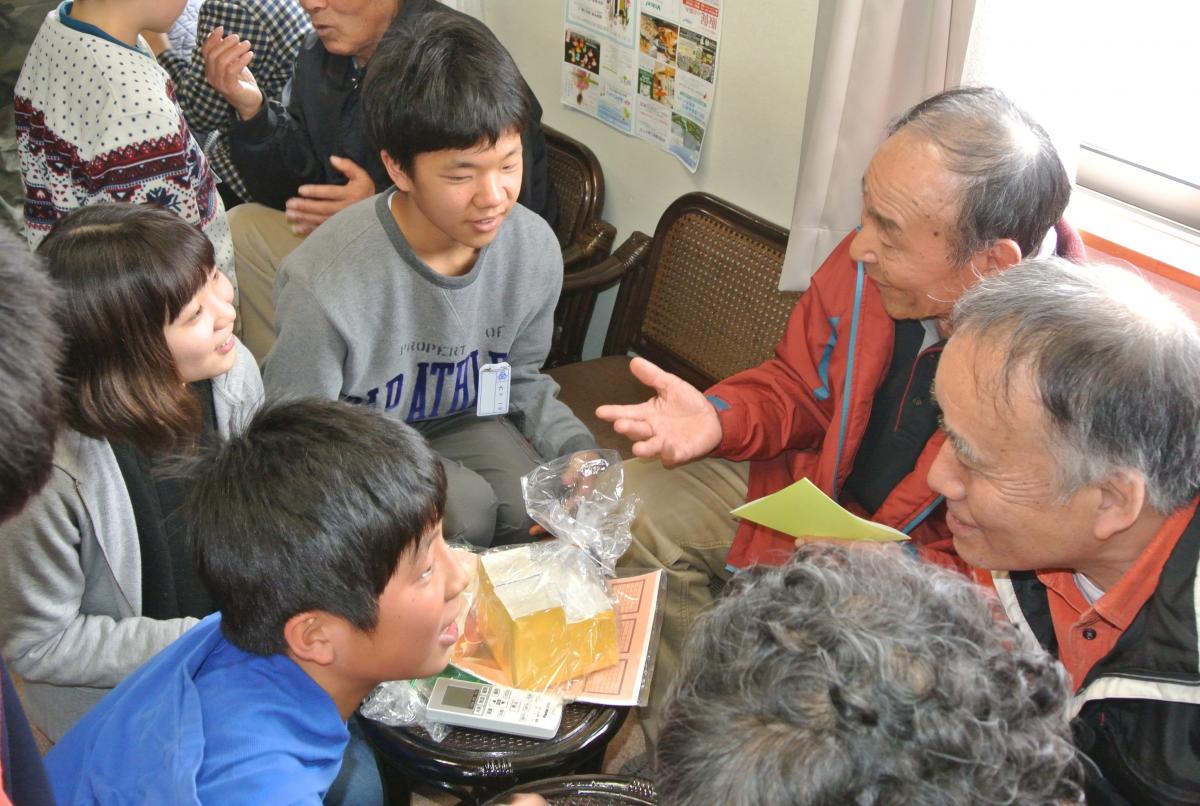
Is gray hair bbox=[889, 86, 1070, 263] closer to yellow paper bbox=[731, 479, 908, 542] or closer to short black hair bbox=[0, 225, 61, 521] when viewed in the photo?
yellow paper bbox=[731, 479, 908, 542]

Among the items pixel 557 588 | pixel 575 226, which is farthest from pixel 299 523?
pixel 575 226

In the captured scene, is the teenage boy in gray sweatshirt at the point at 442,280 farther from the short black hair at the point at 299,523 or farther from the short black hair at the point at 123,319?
the short black hair at the point at 299,523

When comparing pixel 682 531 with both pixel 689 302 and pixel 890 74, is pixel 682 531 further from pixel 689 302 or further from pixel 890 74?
pixel 890 74

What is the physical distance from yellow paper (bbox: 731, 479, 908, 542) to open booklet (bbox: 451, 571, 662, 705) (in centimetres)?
23

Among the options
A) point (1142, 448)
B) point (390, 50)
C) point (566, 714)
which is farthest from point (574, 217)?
point (1142, 448)

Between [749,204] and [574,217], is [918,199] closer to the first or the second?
[749,204]

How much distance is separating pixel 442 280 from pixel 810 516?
3.08 ft

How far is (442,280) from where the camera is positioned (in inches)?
84.9

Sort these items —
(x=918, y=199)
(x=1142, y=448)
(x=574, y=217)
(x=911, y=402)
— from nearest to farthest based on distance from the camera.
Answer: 1. (x=1142, y=448)
2. (x=918, y=199)
3. (x=911, y=402)
4. (x=574, y=217)

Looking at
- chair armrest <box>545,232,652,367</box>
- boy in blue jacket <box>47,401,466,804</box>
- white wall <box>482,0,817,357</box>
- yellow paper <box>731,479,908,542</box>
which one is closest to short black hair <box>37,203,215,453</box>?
boy in blue jacket <box>47,401,466,804</box>

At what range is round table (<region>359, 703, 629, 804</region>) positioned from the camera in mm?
1489

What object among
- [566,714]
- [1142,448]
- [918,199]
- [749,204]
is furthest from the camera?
[749,204]

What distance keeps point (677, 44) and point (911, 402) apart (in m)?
1.32

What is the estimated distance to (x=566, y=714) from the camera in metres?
1.56
